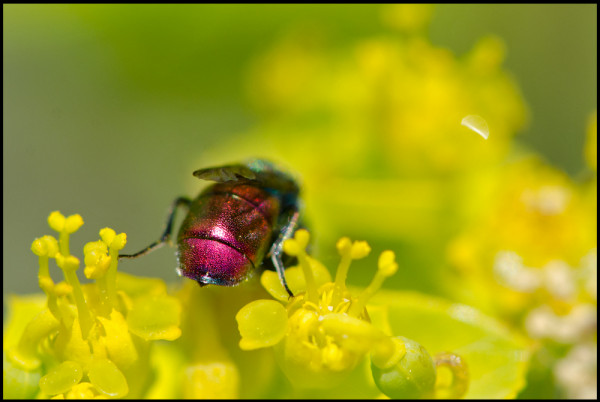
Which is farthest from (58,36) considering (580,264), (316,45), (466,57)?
(580,264)

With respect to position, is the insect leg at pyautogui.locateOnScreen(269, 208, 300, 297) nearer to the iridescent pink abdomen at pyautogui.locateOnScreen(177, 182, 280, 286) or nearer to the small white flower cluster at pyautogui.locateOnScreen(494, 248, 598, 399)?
the iridescent pink abdomen at pyautogui.locateOnScreen(177, 182, 280, 286)

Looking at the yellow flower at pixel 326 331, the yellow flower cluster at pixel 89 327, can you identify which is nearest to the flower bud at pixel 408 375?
the yellow flower at pixel 326 331

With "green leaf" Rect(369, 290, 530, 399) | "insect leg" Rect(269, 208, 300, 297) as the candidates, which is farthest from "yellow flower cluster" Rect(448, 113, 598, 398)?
"insect leg" Rect(269, 208, 300, 297)

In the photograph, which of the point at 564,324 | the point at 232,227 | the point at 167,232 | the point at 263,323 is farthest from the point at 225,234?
the point at 564,324

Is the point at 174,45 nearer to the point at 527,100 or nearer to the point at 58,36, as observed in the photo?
the point at 58,36

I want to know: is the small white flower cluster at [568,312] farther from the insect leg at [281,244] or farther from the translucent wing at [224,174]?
the translucent wing at [224,174]
